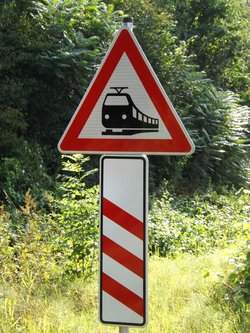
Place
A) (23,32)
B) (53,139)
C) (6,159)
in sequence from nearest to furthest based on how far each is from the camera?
(6,159) < (23,32) < (53,139)

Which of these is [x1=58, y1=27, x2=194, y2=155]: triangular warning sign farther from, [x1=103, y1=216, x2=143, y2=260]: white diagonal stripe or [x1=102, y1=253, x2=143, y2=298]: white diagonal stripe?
[x1=102, y1=253, x2=143, y2=298]: white diagonal stripe

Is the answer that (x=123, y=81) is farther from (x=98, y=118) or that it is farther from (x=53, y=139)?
(x=53, y=139)

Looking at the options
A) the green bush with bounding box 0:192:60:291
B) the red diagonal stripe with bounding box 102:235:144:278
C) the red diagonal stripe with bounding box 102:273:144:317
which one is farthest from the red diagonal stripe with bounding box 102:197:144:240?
the green bush with bounding box 0:192:60:291

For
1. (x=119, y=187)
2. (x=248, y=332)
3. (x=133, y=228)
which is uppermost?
(x=119, y=187)

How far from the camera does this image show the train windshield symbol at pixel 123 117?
258cm

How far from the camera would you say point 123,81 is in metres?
2.63

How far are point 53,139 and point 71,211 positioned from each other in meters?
6.37

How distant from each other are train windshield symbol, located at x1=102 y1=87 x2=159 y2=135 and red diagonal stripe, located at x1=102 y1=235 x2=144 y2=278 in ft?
1.96

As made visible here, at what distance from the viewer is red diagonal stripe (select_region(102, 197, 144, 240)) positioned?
256 cm

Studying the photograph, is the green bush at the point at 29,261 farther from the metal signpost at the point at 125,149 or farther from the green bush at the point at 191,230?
the green bush at the point at 191,230

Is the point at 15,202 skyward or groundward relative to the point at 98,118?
groundward

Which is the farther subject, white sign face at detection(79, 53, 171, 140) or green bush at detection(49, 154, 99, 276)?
green bush at detection(49, 154, 99, 276)

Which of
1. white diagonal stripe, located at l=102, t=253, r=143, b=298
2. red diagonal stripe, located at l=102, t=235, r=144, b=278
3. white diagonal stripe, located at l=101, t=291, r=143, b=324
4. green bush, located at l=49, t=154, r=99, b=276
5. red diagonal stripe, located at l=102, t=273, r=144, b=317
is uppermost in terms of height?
red diagonal stripe, located at l=102, t=235, r=144, b=278

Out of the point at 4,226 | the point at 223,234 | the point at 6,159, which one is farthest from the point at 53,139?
the point at 4,226
